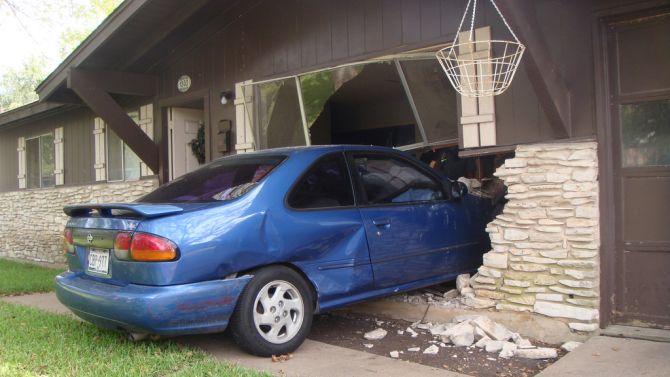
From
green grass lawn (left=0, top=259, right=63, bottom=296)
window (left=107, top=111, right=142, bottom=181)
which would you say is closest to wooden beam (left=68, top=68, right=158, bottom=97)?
window (left=107, top=111, right=142, bottom=181)

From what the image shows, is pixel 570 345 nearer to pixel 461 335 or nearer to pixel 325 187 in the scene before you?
pixel 461 335

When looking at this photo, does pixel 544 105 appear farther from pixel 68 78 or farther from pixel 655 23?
pixel 68 78

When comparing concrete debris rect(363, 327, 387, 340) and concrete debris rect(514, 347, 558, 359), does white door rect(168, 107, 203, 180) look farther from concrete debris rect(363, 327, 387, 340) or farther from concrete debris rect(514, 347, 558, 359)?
concrete debris rect(514, 347, 558, 359)

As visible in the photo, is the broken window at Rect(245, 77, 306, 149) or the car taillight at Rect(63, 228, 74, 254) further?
the broken window at Rect(245, 77, 306, 149)

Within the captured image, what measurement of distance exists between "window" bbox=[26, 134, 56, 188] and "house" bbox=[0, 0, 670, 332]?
151 cm

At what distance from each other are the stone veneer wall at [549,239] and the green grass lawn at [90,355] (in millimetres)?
2453

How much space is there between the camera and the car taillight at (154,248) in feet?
11.7

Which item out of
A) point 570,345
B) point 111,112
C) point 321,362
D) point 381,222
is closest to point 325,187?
point 381,222

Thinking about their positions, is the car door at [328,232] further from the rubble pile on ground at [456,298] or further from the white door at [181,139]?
the white door at [181,139]

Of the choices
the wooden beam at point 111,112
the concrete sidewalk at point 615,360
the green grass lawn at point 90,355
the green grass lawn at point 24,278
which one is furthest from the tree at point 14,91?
the concrete sidewalk at point 615,360

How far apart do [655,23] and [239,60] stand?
5078 mm

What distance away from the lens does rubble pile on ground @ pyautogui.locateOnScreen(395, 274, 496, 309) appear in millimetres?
4992

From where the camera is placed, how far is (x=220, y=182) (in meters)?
4.43

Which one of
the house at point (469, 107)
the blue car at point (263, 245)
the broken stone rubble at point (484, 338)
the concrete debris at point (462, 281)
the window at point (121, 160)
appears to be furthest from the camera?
the window at point (121, 160)
